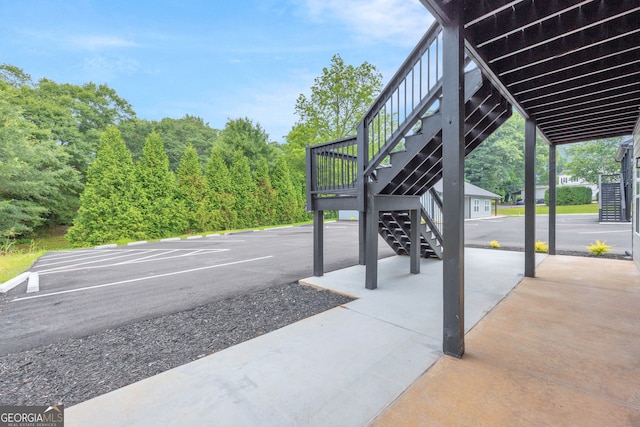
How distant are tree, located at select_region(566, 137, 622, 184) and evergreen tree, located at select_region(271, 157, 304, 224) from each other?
89.6ft

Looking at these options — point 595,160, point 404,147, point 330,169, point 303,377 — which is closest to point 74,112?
point 330,169

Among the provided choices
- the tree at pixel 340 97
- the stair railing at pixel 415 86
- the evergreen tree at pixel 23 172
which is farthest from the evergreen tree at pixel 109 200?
the stair railing at pixel 415 86

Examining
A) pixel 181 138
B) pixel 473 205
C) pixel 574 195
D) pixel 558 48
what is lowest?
pixel 473 205

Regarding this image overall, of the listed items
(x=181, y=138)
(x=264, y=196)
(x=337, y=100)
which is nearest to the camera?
(x=337, y=100)

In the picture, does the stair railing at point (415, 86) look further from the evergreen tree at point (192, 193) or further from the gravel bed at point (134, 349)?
the evergreen tree at point (192, 193)

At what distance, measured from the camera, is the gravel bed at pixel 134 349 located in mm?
1966

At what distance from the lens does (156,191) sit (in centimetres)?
1211

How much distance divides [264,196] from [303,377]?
15.8m

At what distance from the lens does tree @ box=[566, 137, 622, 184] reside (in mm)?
24578

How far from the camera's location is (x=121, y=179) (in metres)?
11.0

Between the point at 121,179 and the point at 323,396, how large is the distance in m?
12.6

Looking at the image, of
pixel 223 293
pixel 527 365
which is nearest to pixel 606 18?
pixel 527 365

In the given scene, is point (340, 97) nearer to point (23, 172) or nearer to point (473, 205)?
point (23, 172)

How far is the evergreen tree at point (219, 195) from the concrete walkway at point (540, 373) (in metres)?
13.7
